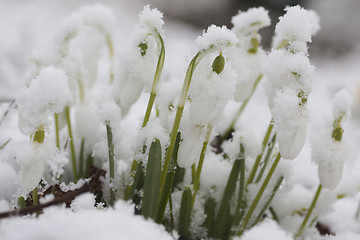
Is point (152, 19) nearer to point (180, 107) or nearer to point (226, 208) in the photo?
point (180, 107)

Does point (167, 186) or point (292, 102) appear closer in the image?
point (292, 102)

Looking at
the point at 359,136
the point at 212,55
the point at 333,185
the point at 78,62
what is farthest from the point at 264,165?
the point at 359,136

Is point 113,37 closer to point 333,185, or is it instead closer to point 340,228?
point 333,185

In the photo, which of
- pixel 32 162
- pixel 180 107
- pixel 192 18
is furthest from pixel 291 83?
pixel 192 18

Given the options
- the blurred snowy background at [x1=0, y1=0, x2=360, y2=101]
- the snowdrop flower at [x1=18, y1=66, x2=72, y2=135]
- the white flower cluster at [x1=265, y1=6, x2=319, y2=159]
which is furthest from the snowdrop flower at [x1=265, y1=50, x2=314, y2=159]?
the blurred snowy background at [x1=0, y1=0, x2=360, y2=101]

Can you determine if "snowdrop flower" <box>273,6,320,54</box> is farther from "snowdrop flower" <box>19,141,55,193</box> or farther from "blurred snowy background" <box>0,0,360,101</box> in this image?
"blurred snowy background" <box>0,0,360,101</box>

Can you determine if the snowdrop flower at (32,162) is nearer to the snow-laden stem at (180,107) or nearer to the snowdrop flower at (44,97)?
the snowdrop flower at (44,97)
